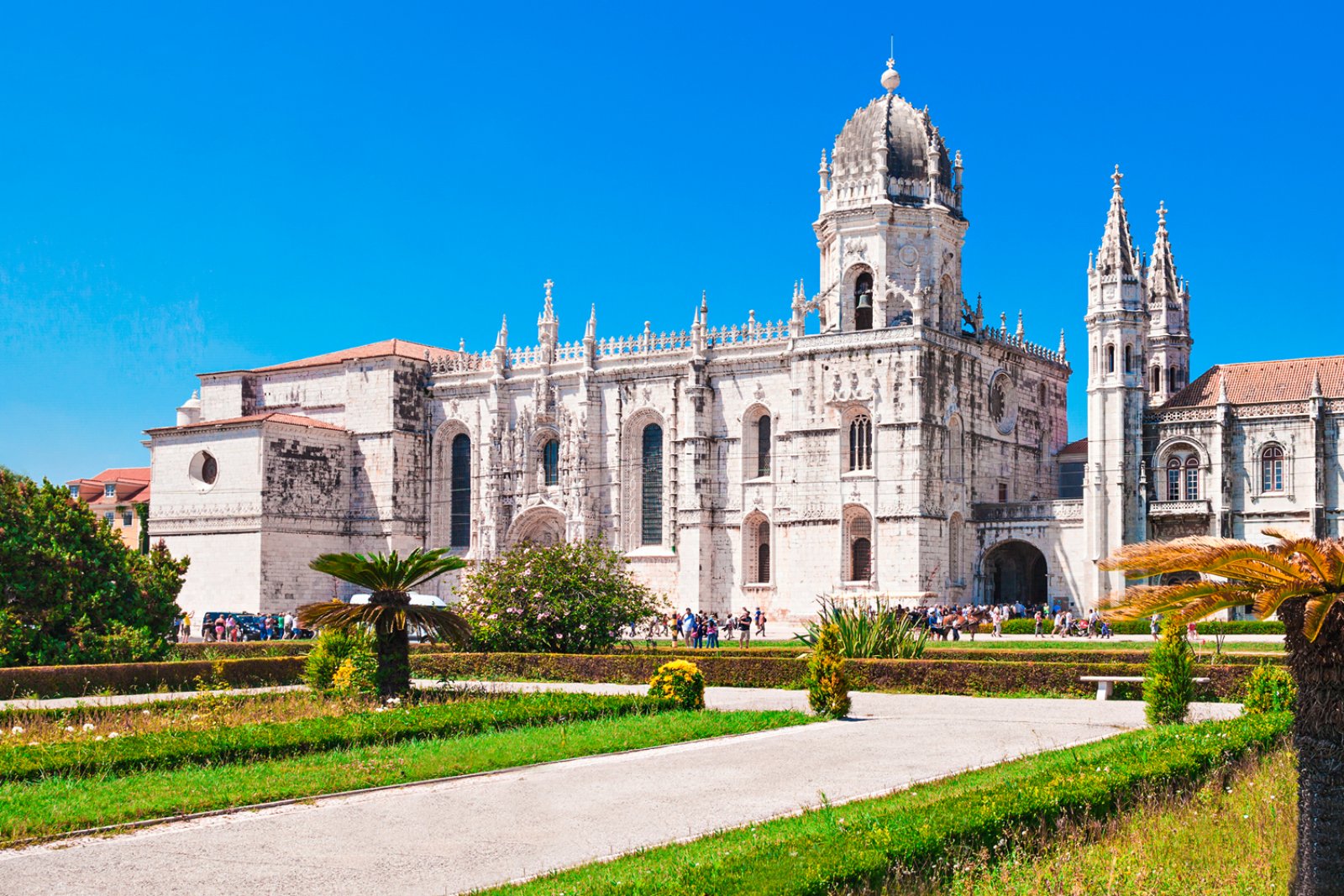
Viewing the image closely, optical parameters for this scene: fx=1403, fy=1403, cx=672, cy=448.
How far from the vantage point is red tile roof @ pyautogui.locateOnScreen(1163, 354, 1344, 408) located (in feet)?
158

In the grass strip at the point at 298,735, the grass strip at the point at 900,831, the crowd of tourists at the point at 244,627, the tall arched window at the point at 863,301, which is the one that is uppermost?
the tall arched window at the point at 863,301

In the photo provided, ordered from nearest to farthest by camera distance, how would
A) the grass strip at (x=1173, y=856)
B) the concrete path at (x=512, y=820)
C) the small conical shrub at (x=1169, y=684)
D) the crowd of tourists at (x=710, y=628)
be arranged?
the grass strip at (x=1173, y=856) < the concrete path at (x=512, y=820) < the small conical shrub at (x=1169, y=684) < the crowd of tourists at (x=710, y=628)

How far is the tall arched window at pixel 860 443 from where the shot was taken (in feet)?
165

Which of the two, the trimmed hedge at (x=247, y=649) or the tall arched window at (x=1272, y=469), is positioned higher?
the tall arched window at (x=1272, y=469)

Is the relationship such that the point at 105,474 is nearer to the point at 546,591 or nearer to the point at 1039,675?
the point at 546,591

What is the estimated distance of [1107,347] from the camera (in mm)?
50062

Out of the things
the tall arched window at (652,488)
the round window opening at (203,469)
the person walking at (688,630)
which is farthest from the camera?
the round window opening at (203,469)

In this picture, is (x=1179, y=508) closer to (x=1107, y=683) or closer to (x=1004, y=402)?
(x=1004, y=402)

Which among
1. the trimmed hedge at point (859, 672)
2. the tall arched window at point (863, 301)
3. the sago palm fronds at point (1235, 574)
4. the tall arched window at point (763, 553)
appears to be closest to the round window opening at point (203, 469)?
the tall arched window at point (763, 553)

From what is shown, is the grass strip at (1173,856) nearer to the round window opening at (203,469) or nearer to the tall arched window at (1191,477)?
the tall arched window at (1191,477)

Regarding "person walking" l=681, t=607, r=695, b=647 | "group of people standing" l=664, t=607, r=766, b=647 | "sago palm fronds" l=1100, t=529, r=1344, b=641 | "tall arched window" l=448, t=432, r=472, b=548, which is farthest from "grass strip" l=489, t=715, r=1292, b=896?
"tall arched window" l=448, t=432, r=472, b=548

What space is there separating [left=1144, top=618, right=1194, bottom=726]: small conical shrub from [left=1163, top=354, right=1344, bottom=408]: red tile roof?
32.2m

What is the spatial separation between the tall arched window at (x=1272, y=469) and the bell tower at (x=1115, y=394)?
12.9 feet

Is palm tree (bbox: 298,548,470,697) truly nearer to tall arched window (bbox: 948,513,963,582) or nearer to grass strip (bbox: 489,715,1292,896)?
grass strip (bbox: 489,715,1292,896)
